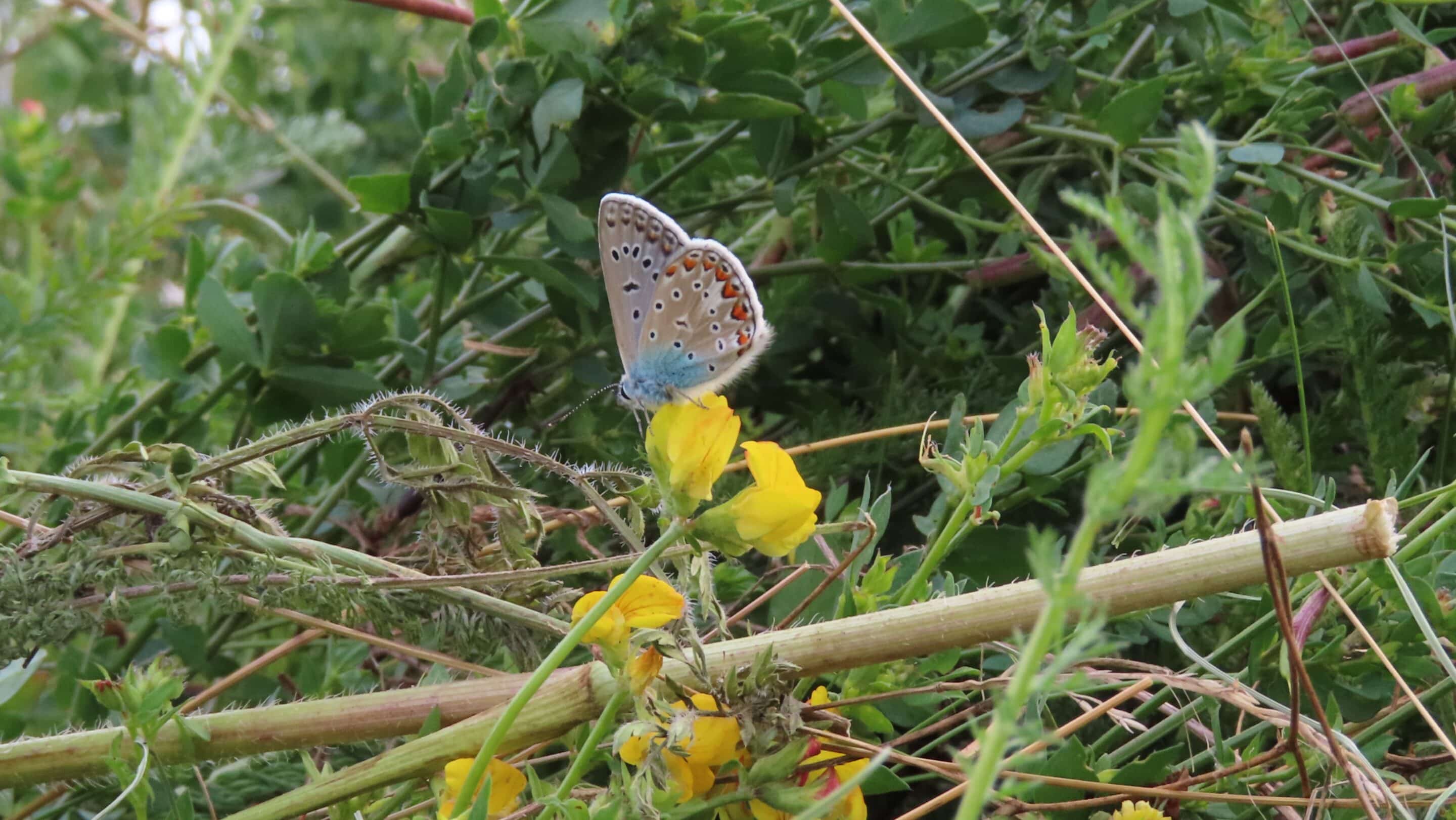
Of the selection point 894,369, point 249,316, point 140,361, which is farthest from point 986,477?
point 140,361

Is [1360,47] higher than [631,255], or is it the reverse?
[1360,47]

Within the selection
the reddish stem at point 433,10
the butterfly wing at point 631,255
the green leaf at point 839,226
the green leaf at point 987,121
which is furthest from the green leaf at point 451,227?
the green leaf at point 987,121

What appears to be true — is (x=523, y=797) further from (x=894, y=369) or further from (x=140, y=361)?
(x=140, y=361)

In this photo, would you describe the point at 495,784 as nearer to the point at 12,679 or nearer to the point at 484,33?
the point at 12,679


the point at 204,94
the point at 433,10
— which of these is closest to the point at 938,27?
the point at 433,10

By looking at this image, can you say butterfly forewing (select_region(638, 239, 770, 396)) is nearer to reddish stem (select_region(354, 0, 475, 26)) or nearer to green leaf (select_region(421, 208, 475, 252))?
green leaf (select_region(421, 208, 475, 252))

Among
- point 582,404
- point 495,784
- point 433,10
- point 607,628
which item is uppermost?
point 433,10
